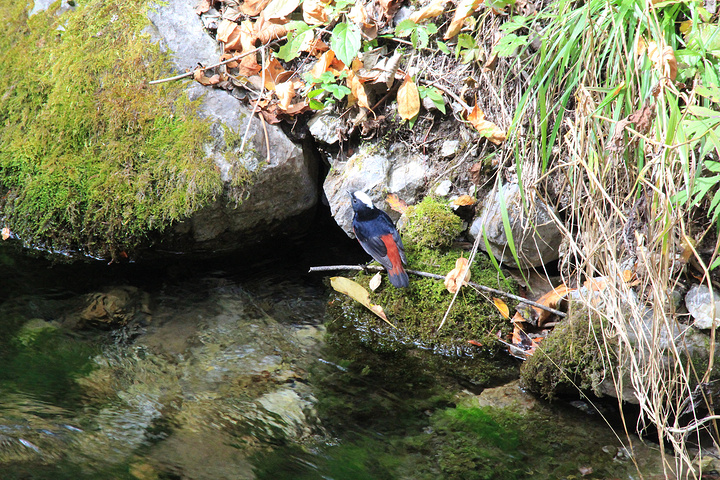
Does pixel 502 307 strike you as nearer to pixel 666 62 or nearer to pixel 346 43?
pixel 666 62

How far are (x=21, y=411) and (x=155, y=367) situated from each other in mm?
662

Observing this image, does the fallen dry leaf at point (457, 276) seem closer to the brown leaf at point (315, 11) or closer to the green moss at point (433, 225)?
the green moss at point (433, 225)

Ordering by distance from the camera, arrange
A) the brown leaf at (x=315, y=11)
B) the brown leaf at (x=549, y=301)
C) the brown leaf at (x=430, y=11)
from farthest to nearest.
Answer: the brown leaf at (x=315, y=11) → the brown leaf at (x=430, y=11) → the brown leaf at (x=549, y=301)

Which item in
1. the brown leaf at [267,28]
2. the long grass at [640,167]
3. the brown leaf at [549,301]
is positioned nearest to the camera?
the long grass at [640,167]

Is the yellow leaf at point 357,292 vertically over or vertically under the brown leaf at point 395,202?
under

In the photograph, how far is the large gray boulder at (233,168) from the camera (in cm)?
328

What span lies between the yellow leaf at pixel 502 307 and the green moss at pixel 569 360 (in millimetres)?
307

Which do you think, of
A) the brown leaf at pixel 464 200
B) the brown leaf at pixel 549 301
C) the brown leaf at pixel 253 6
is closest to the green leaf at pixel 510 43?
the brown leaf at pixel 464 200

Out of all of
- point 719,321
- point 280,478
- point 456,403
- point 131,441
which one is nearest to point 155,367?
point 131,441

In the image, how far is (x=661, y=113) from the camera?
193 cm

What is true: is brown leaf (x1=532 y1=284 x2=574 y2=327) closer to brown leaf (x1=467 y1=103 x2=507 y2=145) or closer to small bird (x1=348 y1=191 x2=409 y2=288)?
small bird (x1=348 y1=191 x2=409 y2=288)

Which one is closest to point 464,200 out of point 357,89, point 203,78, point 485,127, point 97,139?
point 485,127

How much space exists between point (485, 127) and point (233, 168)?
1.58 m

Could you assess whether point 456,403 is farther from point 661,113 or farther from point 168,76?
point 168,76
